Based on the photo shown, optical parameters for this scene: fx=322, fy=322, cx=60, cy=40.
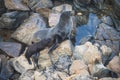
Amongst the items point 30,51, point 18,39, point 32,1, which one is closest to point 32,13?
point 32,1

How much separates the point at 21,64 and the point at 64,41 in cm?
173

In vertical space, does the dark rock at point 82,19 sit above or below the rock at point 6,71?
above

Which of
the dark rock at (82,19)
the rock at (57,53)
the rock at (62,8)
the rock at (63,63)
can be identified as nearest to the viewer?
the rock at (63,63)

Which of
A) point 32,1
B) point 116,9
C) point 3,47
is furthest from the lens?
point 32,1

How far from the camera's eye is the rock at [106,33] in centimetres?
1240

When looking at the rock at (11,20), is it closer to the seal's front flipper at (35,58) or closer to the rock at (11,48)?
the rock at (11,48)

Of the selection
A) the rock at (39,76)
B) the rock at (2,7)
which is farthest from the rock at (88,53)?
the rock at (2,7)

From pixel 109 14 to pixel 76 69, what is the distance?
399 cm

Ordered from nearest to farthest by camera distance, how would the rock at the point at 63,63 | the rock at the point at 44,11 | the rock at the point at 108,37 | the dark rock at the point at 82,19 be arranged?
the rock at the point at 63,63 < the rock at the point at 108,37 < the dark rock at the point at 82,19 < the rock at the point at 44,11

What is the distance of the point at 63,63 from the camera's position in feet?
35.6

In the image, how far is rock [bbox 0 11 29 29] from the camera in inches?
520

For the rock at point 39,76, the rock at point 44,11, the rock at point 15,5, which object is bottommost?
the rock at point 44,11

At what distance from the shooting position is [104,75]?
10.5 metres

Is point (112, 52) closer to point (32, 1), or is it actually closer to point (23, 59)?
point (23, 59)
